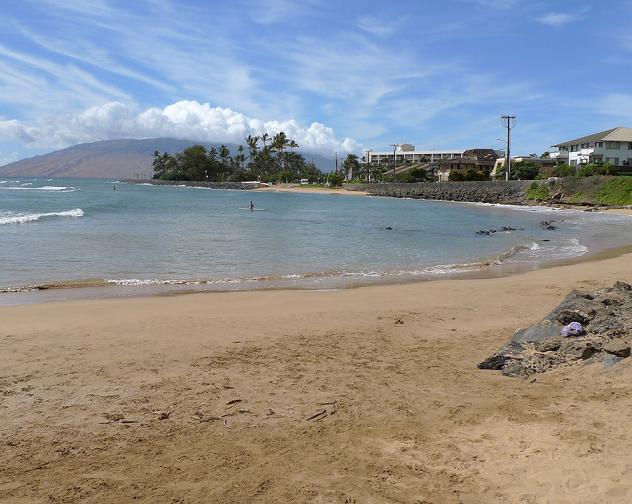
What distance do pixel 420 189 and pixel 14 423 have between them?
3591 inches

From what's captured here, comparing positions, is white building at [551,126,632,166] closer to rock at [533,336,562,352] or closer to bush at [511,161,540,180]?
bush at [511,161,540,180]

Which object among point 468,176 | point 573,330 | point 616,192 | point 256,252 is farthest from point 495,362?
point 468,176

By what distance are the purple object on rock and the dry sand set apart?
104 cm

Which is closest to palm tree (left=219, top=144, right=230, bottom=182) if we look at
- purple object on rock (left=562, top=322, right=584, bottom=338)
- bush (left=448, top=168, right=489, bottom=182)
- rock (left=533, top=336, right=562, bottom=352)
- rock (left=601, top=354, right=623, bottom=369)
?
bush (left=448, top=168, right=489, bottom=182)

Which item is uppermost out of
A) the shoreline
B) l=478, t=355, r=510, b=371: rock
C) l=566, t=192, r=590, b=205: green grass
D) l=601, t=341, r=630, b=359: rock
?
l=566, t=192, r=590, b=205: green grass

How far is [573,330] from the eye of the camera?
7215mm

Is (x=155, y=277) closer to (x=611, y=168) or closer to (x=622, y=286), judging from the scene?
(x=622, y=286)

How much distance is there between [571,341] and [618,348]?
2.42 ft

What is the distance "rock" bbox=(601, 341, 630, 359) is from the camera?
19.9 ft

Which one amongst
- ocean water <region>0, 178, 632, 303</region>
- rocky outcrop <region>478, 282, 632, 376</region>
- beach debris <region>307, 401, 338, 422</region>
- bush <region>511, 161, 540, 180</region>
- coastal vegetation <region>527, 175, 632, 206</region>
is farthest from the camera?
bush <region>511, 161, 540, 180</region>

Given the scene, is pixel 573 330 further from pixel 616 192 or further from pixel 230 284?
pixel 616 192

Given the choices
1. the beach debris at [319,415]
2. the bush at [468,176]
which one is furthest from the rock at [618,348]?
the bush at [468,176]

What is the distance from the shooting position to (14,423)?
5.19 meters

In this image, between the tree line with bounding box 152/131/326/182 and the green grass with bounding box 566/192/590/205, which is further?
the tree line with bounding box 152/131/326/182
